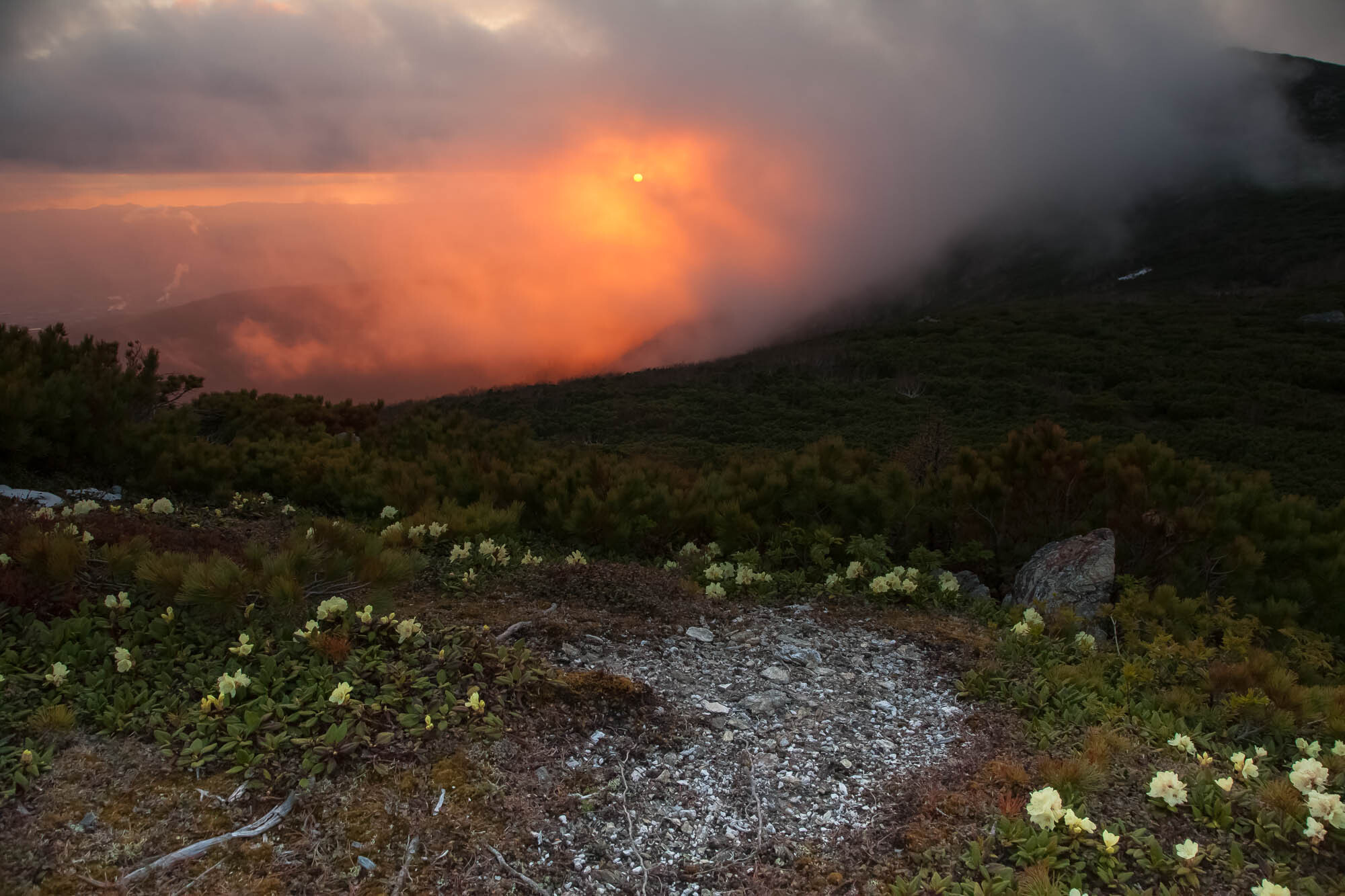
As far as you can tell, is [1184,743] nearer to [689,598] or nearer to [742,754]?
[742,754]

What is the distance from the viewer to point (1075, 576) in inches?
232

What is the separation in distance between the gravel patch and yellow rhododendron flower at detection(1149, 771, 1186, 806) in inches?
30.7

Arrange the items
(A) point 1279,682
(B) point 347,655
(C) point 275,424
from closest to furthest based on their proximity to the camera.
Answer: (B) point 347,655, (A) point 1279,682, (C) point 275,424

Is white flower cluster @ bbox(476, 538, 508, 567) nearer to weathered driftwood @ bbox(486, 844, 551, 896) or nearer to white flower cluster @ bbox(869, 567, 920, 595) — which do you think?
white flower cluster @ bbox(869, 567, 920, 595)

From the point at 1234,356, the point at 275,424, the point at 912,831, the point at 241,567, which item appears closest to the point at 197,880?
the point at 241,567

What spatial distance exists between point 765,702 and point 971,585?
3223 millimetres

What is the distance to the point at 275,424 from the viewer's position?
12359 mm

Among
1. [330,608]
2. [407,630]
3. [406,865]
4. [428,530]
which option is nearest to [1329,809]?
[406,865]

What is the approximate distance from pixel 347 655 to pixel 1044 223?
11616 centimetres

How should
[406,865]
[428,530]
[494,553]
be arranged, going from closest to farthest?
1. [406,865]
2. [494,553]
3. [428,530]

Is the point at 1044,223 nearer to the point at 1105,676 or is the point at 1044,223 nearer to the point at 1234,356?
the point at 1234,356

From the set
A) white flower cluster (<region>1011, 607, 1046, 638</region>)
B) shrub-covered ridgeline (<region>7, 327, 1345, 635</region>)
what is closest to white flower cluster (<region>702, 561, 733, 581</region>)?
shrub-covered ridgeline (<region>7, 327, 1345, 635</region>)

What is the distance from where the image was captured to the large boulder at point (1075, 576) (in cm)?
580

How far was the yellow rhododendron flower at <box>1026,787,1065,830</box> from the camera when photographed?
2836 mm
